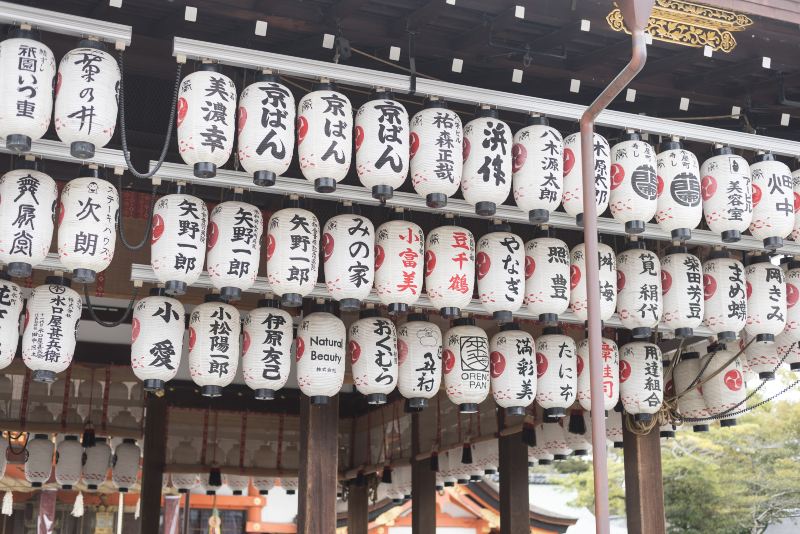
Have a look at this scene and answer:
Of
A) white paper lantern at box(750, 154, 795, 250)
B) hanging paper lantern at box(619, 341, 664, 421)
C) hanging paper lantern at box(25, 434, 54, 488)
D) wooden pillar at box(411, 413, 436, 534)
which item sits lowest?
wooden pillar at box(411, 413, 436, 534)

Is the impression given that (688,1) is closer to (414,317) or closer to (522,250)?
(522,250)

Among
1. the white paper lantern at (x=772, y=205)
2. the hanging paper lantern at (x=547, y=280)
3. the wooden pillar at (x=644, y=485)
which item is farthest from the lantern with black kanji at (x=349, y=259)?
the wooden pillar at (x=644, y=485)

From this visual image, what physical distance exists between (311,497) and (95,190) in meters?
2.78

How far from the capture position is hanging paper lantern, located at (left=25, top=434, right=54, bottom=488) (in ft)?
37.6

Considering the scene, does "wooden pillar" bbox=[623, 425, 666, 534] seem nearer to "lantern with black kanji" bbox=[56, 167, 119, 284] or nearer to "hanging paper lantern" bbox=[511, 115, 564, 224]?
"hanging paper lantern" bbox=[511, 115, 564, 224]

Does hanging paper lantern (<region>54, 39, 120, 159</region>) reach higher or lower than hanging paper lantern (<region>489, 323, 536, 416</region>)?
higher

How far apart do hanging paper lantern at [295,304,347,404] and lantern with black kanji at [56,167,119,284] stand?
5.39 feet

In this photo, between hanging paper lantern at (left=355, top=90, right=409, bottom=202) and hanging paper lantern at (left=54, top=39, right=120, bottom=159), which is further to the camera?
hanging paper lantern at (left=355, top=90, right=409, bottom=202)

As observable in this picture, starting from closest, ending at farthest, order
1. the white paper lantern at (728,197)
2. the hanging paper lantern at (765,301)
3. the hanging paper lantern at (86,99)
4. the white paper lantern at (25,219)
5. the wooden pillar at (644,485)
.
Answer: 1. the hanging paper lantern at (86,99)
2. the white paper lantern at (25,219)
3. the white paper lantern at (728,197)
4. the hanging paper lantern at (765,301)
5. the wooden pillar at (644,485)

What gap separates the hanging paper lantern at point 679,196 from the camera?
7.00 metres

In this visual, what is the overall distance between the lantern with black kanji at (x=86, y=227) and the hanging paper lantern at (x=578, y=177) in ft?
10.4

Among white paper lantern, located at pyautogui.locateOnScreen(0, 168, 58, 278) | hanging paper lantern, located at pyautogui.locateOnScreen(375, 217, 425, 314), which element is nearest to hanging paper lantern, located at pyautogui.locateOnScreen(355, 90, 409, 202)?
hanging paper lantern, located at pyautogui.locateOnScreen(375, 217, 425, 314)

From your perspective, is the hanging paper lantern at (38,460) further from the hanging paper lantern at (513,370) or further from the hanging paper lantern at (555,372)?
the hanging paper lantern at (555,372)

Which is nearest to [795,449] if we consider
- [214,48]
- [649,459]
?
[649,459]
